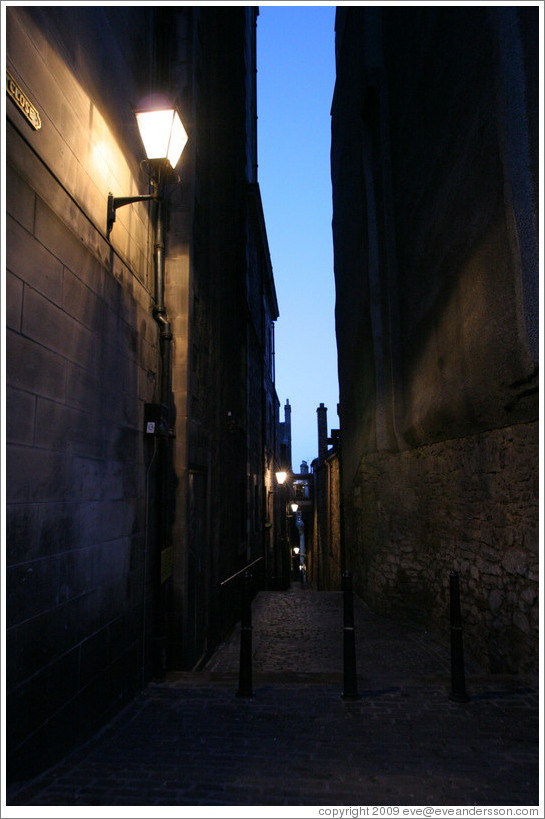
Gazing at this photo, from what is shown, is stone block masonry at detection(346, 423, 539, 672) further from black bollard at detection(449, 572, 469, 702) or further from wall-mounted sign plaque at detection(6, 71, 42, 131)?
wall-mounted sign plaque at detection(6, 71, 42, 131)

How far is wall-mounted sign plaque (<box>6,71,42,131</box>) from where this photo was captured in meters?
2.79

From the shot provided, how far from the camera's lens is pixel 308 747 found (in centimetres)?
333

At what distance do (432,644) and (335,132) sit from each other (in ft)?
47.0

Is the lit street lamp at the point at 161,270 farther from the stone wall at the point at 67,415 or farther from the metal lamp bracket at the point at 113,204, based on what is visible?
the stone wall at the point at 67,415

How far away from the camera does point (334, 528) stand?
795 inches

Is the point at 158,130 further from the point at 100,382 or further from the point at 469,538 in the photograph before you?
the point at 469,538

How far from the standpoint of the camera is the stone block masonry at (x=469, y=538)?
469cm

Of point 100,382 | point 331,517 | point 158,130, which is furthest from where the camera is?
point 331,517

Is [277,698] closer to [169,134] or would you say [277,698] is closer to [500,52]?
[169,134]

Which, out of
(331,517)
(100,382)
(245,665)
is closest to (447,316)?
(100,382)

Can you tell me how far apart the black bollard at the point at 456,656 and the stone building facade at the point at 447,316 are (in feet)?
2.37

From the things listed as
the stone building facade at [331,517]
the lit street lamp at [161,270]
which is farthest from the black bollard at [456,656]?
the stone building facade at [331,517]

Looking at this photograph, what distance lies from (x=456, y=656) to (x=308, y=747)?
1.58 meters

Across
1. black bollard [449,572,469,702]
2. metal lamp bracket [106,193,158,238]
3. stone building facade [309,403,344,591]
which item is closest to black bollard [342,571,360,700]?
black bollard [449,572,469,702]
